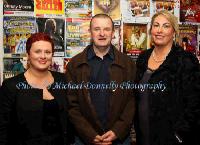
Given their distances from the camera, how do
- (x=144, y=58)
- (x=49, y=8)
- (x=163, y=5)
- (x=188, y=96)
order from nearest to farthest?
(x=188, y=96), (x=144, y=58), (x=49, y=8), (x=163, y=5)

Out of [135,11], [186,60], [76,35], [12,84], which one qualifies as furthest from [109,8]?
[12,84]

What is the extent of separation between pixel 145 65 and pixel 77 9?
0.70 metres

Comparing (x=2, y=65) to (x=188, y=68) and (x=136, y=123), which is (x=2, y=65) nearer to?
(x=136, y=123)

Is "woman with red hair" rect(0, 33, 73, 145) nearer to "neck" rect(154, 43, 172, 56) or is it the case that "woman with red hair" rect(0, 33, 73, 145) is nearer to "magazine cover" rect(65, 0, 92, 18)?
"magazine cover" rect(65, 0, 92, 18)

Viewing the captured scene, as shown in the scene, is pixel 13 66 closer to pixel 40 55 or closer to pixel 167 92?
pixel 40 55

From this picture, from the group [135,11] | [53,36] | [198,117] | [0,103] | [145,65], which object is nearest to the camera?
[0,103]

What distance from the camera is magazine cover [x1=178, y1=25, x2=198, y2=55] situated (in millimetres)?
2916

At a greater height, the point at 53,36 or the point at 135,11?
the point at 135,11

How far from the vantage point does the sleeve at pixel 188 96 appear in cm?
217

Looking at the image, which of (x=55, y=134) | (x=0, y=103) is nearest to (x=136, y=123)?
(x=55, y=134)

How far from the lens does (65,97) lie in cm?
225

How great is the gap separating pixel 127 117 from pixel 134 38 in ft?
2.56

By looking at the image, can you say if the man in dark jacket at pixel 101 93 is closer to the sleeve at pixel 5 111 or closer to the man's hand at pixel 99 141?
the man's hand at pixel 99 141

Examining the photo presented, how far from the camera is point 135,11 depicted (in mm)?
2777
